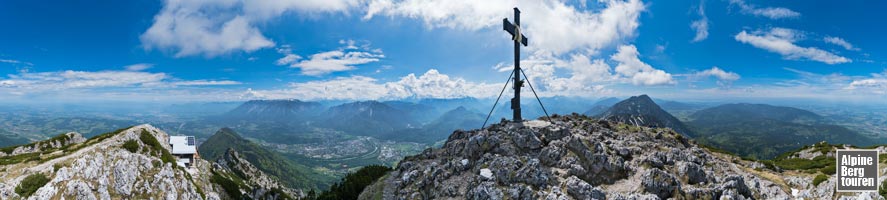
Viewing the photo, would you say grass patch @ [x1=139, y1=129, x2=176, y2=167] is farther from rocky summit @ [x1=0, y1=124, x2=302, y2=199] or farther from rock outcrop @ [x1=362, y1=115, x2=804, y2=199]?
rock outcrop @ [x1=362, y1=115, x2=804, y2=199]

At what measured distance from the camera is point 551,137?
40.8m

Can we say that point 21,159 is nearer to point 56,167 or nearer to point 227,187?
point 56,167

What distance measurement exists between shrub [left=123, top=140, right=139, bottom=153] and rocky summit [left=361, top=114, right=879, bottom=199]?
159 ft

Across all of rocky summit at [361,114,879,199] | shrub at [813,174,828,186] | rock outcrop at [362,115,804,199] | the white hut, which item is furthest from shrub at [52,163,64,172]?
shrub at [813,174,828,186]

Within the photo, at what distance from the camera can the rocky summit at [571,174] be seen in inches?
1236

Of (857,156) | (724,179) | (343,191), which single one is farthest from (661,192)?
(343,191)

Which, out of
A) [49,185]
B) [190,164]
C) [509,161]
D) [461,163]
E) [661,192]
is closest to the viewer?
[661,192]

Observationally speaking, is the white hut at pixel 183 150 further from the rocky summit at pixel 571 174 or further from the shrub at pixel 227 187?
the rocky summit at pixel 571 174

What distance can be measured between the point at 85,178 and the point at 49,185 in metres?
3.71

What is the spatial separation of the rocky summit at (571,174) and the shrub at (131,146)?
4849 centimetres

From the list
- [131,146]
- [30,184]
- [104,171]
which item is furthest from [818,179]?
[131,146]

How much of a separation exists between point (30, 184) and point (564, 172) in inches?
2588

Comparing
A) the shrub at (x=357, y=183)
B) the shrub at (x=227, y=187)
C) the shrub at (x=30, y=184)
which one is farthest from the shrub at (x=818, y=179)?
the shrub at (x=227, y=187)

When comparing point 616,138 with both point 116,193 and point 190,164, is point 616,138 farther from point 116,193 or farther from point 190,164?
point 190,164
